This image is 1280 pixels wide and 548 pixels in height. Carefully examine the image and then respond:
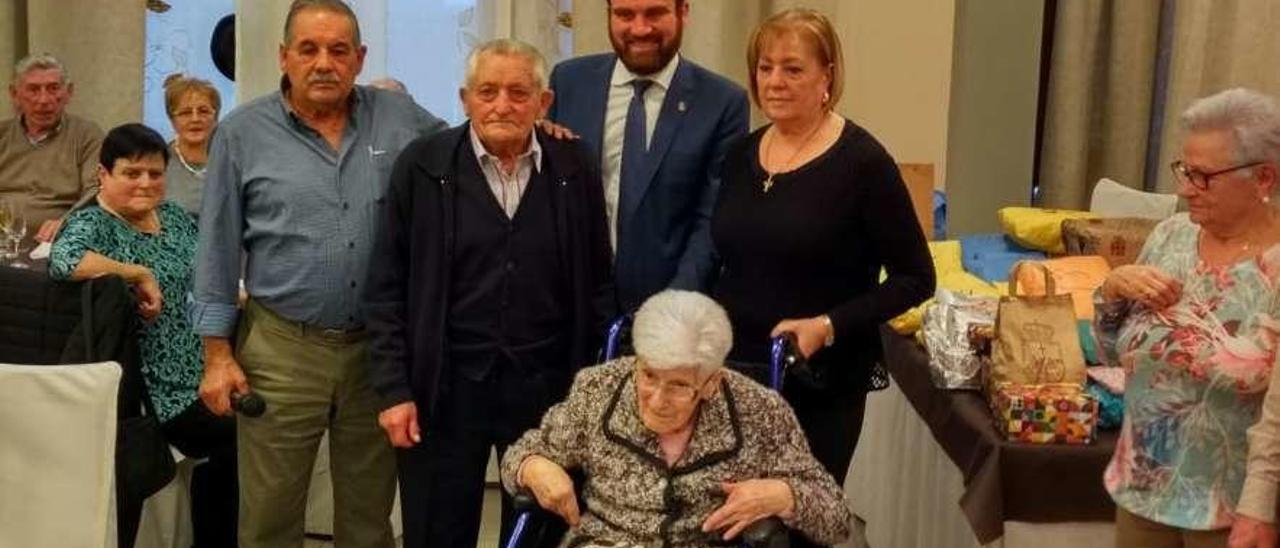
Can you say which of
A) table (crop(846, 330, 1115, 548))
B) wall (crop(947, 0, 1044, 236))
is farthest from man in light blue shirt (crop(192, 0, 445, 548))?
wall (crop(947, 0, 1044, 236))

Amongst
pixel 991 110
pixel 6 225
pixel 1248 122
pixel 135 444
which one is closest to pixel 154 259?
pixel 135 444

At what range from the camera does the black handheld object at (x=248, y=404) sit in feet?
8.79

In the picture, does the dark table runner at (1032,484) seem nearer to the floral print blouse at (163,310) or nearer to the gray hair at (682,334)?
the gray hair at (682,334)

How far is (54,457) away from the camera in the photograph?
209 centimetres

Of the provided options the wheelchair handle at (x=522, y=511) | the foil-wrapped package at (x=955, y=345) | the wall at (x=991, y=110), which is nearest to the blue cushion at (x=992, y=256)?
the wall at (x=991, y=110)

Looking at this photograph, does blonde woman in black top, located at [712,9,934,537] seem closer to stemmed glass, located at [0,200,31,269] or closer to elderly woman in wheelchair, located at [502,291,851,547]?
elderly woman in wheelchair, located at [502,291,851,547]

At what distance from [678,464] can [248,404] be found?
91 centimetres

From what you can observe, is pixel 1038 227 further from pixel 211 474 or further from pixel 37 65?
pixel 37 65

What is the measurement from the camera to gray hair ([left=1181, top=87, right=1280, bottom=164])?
1.99m

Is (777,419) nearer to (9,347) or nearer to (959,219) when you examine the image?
(9,347)

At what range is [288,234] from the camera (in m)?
2.67

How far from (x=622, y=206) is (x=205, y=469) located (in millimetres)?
1442

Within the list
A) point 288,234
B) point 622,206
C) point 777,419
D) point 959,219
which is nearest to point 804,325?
point 777,419

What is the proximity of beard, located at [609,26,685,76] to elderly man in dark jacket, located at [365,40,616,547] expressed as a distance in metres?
0.23
